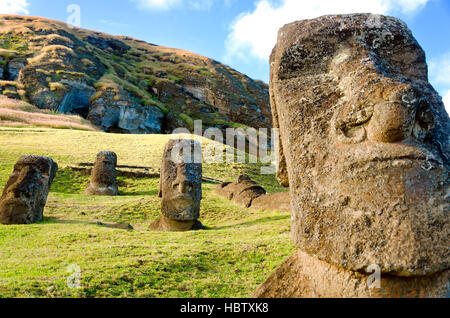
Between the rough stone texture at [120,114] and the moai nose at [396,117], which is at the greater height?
the rough stone texture at [120,114]

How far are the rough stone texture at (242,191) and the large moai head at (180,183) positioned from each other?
3.98 m

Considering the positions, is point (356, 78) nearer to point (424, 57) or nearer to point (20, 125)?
point (424, 57)

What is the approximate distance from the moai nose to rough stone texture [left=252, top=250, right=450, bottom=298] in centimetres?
104

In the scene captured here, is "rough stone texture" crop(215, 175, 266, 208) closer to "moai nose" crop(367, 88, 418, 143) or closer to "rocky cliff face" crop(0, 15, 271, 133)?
"moai nose" crop(367, 88, 418, 143)

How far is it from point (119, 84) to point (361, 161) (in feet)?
198

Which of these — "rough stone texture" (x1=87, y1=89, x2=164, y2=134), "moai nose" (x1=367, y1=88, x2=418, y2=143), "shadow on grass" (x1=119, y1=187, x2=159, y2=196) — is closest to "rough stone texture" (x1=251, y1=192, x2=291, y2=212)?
"shadow on grass" (x1=119, y1=187, x2=159, y2=196)

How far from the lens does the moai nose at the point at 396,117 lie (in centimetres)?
274

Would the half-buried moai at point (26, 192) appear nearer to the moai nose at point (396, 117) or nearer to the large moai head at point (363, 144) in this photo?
the large moai head at point (363, 144)

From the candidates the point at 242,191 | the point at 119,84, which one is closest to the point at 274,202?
the point at 242,191

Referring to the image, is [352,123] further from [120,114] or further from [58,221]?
[120,114]

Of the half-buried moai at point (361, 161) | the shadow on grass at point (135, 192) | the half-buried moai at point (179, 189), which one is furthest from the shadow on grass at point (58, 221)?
the half-buried moai at point (361, 161)

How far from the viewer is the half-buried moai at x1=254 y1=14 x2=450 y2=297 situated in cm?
259
